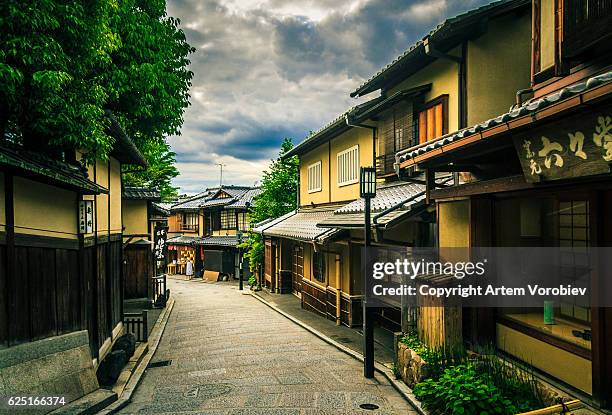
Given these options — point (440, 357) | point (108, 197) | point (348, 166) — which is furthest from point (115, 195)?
point (440, 357)

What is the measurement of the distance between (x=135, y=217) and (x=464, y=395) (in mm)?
22882

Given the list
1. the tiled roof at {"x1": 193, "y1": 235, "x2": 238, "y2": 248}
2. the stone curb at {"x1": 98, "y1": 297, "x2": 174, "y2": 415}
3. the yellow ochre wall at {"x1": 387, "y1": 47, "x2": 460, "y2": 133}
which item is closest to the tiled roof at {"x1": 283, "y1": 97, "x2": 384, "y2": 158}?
the yellow ochre wall at {"x1": 387, "y1": 47, "x2": 460, "y2": 133}

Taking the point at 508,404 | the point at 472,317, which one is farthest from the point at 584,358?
the point at 472,317

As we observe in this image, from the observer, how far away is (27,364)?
23.9 feet

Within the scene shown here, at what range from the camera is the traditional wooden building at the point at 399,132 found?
33.4 ft

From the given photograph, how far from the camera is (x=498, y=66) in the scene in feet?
33.8

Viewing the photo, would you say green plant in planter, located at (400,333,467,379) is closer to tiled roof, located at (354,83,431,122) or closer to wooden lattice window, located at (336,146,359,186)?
tiled roof, located at (354,83,431,122)

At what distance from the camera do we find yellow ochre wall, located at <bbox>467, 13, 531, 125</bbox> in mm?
10094

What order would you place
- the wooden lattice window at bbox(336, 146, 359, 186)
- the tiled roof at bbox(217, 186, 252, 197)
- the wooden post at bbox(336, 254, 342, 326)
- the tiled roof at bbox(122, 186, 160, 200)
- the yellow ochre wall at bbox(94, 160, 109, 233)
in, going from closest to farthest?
the yellow ochre wall at bbox(94, 160, 109, 233) → the wooden post at bbox(336, 254, 342, 326) → the wooden lattice window at bbox(336, 146, 359, 186) → the tiled roof at bbox(122, 186, 160, 200) → the tiled roof at bbox(217, 186, 252, 197)

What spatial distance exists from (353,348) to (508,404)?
7.41 m

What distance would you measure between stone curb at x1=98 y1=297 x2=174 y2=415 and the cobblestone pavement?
16 cm

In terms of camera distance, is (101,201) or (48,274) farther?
(101,201)


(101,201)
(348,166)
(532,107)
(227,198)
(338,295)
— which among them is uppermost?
(348,166)

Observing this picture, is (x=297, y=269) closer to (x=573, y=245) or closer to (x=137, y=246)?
(x=137, y=246)
